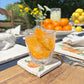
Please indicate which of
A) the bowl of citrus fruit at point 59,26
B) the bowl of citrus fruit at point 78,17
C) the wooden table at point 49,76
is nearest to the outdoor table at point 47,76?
the wooden table at point 49,76

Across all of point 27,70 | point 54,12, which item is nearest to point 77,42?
point 27,70

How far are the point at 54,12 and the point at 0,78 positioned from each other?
117 centimetres

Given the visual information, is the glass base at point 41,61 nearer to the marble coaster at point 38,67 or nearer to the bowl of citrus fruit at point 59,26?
the marble coaster at point 38,67

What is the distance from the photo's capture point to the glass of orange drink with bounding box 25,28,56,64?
348 mm

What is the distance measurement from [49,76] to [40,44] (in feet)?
0.39

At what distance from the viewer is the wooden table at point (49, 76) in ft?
0.94

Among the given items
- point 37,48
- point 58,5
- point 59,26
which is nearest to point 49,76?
point 37,48

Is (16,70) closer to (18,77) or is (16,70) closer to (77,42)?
(18,77)

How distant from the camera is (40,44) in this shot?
356 mm

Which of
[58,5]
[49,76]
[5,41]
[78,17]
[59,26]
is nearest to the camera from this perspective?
[49,76]

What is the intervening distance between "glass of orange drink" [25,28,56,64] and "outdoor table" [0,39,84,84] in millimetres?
60

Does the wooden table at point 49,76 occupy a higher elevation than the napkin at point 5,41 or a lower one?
lower

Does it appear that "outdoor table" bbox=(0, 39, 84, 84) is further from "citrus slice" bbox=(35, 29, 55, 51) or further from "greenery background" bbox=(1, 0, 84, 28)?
"greenery background" bbox=(1, 0, 84, 28)

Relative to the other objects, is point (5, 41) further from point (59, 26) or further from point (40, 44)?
point (59, 26)
